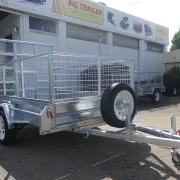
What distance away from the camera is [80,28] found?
14.8 meters

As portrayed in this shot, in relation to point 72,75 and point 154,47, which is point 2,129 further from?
point 154,47

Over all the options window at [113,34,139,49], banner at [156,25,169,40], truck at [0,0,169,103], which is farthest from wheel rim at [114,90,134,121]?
banner at [156,25,169,40]

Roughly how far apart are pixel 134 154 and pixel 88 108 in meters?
1.27

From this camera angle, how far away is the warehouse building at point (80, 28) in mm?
11797

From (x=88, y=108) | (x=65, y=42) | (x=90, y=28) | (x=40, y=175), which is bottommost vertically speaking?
(x=40, y=175)

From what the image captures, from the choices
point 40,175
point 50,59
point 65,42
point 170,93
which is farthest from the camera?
point 170,93

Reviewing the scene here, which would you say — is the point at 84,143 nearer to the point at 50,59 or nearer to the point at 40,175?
the point at 40,175

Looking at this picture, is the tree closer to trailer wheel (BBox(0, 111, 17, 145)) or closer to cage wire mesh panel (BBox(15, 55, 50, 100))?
cage wire mesh panel (BBox(15, 55, 50, 100))

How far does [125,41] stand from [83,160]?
49.6ft

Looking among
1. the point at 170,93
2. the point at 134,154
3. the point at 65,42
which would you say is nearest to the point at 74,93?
the point at 134,154

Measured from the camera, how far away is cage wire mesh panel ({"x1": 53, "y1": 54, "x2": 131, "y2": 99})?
16.4 ft

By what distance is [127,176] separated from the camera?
3764mm

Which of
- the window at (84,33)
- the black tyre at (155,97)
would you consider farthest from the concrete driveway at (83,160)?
the window at (84,33)

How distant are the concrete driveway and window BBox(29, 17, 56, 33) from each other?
25.1 feet
